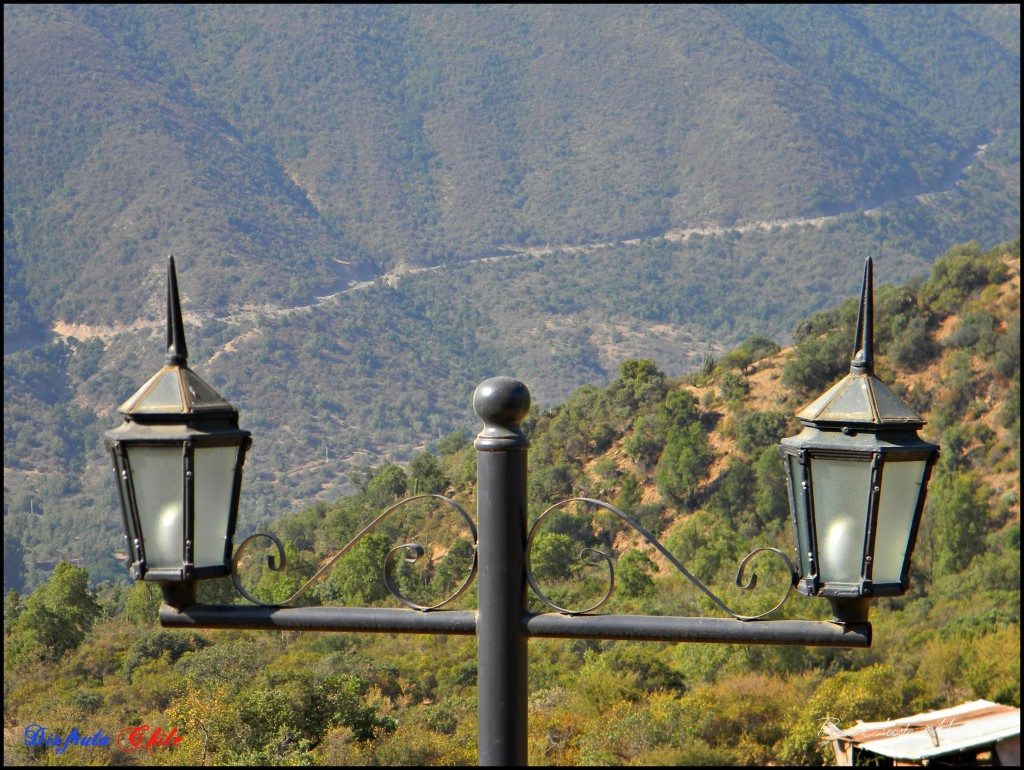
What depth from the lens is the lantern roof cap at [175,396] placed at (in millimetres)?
2055

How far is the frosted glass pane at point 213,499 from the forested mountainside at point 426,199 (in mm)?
37104

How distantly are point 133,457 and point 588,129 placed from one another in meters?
79.5

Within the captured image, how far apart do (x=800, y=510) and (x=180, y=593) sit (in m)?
1.21

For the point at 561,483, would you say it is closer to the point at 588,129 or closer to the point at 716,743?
the point at 716,743

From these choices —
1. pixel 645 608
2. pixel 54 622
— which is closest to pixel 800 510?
pixel 645 608

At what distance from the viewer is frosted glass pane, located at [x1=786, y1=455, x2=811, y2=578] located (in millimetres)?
2023

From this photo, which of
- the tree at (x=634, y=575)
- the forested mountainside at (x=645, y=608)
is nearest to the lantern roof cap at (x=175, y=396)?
the forested mountainside at (x=645, y=608)

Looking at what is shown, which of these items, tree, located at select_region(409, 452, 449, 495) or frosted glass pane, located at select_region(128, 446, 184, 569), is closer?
frosted glass pane, located at select_region(128, 446, 184, 569)

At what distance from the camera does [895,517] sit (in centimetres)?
200

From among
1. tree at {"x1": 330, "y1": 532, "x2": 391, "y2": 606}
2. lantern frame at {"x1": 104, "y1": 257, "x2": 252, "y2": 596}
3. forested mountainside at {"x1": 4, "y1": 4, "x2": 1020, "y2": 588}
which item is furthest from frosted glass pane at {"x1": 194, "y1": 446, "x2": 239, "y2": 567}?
forested mountainside at {"x1": 4, "y1": 4, "x2": 1020, "y2": 588}

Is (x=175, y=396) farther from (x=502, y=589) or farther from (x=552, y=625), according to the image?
(x=552, y=625)

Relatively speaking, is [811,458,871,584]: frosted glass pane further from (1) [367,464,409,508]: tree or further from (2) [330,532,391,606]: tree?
(1) [367,464,409,508]: tree

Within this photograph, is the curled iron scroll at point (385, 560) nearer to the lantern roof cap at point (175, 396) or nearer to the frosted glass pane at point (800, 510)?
the lantern roof cap at point (175, 396)

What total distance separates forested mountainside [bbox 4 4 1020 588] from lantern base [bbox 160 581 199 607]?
37030 millimetres
